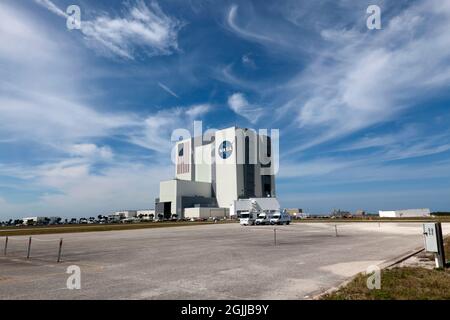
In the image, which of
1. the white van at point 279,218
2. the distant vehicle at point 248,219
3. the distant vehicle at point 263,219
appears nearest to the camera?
the white van at point 279,218

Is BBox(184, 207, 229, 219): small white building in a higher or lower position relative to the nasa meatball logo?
lower

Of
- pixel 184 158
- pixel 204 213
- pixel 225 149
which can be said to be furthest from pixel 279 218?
pixel 184 158

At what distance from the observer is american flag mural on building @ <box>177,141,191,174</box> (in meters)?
142

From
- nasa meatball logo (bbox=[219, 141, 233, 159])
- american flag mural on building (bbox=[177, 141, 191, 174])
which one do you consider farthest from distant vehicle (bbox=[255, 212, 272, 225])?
american flag mural on building (bbox=[177, 141, 191, 174])

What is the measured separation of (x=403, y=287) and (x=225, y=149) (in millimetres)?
120009

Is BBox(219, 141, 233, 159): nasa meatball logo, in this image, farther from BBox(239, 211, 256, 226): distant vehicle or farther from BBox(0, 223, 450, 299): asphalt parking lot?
BBox(0, 223, 450, 299): asphalt parking lot

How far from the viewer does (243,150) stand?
417 feet

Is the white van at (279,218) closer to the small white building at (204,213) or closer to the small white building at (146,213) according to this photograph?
the small white building at (204,213)

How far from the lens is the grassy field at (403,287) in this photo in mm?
8141

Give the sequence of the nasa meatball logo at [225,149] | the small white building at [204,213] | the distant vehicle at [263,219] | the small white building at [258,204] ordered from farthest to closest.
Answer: the nasa meatball logo at [225,149]
the small white building at [204,213]
the small white building at [258,204]
the distant vehicle at [263,219]

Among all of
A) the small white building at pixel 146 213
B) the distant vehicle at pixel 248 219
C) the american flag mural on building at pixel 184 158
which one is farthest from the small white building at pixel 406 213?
the small white building at pixel 146 213

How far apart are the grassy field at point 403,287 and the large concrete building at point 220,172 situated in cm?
11148

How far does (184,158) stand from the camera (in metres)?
145

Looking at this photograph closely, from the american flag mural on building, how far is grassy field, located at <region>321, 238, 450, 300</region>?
13075cm
